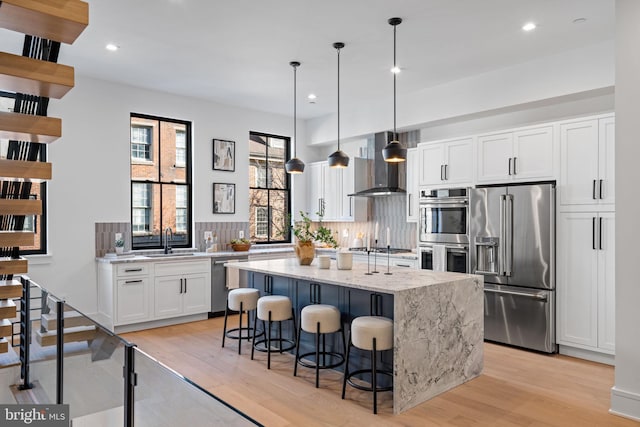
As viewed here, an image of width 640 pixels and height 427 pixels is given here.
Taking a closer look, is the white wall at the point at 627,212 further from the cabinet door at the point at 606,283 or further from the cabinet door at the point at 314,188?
the cabinet door at the point at 314,188

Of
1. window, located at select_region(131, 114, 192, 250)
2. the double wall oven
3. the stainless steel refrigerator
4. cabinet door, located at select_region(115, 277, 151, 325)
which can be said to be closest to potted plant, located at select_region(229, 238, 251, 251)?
window, located at select_region(131, 114, 192, 250)

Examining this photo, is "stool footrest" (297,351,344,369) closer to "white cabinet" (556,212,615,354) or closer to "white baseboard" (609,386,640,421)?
"white baseboard" (609,386,640,421)

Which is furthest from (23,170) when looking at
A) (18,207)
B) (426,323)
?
(426,323)

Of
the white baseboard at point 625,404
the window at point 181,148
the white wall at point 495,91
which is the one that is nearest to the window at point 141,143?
the window at point 181,148

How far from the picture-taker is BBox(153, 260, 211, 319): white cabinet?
18.5 ft

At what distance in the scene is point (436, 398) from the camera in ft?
11.3

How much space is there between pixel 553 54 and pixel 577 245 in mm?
2043

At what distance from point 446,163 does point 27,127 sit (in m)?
4.59

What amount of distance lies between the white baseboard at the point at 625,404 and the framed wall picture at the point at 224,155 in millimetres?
5455

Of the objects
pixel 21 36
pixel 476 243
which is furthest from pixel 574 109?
pixel 21 36

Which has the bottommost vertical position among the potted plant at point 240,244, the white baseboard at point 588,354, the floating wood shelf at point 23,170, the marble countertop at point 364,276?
the white baseboard at point 588,354

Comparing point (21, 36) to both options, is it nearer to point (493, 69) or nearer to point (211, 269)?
point (211, 269)

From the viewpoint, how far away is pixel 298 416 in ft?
10.2

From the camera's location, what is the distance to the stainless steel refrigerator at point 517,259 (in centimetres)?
451
